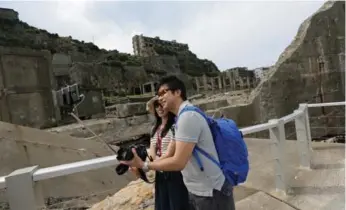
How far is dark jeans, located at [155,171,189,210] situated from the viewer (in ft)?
6.49

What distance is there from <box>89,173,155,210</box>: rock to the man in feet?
5.22

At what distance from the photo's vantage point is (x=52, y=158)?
6.00 meters

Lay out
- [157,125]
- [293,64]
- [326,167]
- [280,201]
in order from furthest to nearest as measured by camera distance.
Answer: [293,64] < [326,167] < [280,201] < [157,125]

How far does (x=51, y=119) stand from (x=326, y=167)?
10499mm

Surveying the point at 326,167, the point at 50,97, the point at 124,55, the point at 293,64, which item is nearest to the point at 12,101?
the point at 50,97

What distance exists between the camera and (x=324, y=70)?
11.9m

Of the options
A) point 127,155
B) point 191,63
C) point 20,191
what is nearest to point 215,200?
point 127,155

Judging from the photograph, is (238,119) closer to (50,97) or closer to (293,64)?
(293,64)

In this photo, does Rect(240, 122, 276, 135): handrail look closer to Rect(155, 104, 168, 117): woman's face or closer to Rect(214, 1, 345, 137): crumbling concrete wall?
Rect(155, 104, 168, 117): woman's face

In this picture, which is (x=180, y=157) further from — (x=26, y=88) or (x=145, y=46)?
(x=145, y=46)

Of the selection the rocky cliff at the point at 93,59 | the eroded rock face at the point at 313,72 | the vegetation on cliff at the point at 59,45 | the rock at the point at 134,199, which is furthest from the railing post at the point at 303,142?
the vegetation on cliff at the point at 59,45

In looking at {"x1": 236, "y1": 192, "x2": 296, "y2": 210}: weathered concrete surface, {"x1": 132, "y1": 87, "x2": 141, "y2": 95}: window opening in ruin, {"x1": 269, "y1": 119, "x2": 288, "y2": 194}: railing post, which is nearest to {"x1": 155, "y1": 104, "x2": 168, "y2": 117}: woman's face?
{"x1": 236, "y1": 192, "x2": 296, "y2": 210}: weathered concrete surface

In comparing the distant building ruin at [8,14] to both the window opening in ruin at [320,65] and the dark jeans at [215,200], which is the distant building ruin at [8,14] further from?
the dark jeans at [215,200]

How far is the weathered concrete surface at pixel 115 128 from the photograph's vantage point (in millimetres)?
9609
